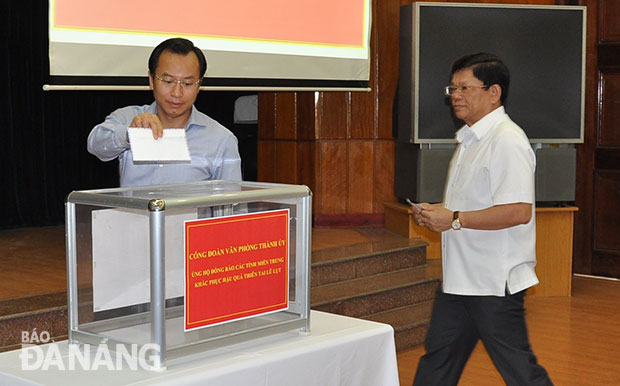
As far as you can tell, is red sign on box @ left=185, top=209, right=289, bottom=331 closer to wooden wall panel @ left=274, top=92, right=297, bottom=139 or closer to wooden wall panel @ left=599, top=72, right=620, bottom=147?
wooden wall panel @ left=274, top=92, right=297, bottom=139

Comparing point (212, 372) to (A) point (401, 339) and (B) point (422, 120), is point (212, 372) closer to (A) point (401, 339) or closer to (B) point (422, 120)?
(A) point (401, 339)

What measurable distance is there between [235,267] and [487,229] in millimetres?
1145

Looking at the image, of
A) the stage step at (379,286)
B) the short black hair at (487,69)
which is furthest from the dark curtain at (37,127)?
the short black hair at (487,69)

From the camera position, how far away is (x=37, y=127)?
618cm

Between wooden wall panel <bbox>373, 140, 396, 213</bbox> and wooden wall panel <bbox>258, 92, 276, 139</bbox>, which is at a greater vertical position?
wooden wall panel <bbox>258, 92, 276, 139</bbox>

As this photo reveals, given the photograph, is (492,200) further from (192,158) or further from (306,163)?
(306,163)

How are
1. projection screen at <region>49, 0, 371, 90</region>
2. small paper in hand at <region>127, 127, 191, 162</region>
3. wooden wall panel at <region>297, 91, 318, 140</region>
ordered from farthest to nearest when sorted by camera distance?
wooden wall panel at <region>297, 91, 318, 140</region>
projection screen at <region>49, 0, 371, 90</region>
small paper in hand at <region>127, 127, 191, 162</region>

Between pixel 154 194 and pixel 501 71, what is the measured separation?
146 centimetres

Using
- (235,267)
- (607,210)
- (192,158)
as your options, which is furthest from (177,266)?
(607,210)

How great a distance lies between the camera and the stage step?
452 cm

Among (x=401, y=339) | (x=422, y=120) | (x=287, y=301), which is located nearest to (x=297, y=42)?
Answer: (x=422, y=120)

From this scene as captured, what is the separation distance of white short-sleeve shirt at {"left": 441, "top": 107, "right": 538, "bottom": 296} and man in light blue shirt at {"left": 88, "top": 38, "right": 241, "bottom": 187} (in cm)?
86

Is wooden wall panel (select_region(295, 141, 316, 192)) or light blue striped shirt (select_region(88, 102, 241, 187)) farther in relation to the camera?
wooden wall panel (select_region(295, 141, 316, 192))

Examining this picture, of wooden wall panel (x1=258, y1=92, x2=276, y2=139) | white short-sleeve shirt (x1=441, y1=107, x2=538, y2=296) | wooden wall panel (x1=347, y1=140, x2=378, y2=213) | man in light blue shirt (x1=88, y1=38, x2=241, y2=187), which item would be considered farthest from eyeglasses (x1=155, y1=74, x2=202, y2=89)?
wooden wall panel (x1=258, y1=92, x2=276, y2=139)
